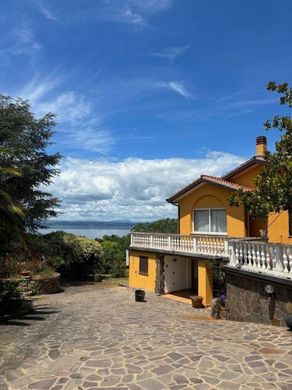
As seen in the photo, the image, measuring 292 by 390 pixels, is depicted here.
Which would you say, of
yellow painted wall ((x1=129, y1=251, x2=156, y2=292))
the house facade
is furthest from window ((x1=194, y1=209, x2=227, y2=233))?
yellow painted wall ((x1=129, y1=251, x2=156, y2=292))

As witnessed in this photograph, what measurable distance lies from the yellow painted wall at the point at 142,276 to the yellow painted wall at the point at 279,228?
8.70 meters

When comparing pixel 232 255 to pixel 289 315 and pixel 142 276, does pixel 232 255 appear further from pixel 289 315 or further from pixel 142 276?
pixel 142 276

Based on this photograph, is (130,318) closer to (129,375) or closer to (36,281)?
(129,375)

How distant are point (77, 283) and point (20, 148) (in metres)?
12.7

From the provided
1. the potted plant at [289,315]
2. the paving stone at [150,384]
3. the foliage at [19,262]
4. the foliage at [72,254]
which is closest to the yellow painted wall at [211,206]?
the potted plant at [289,315]

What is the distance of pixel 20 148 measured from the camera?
96.6 feet

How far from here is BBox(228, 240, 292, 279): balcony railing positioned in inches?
491

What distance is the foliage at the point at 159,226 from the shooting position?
41250 mm

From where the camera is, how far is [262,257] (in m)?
13.7

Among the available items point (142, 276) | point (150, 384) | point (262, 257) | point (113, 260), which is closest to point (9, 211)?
point (150, 384)

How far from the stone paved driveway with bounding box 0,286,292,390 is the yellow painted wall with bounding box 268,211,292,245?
8.50m

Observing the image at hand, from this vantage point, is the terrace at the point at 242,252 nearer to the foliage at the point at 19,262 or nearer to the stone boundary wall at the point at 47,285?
the stone boundary wall at the point at 47,285

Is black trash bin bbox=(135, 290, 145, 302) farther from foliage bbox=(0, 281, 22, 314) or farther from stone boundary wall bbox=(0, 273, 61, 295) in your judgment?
stone boundary wall bbox=(0, 273, 61, 295)

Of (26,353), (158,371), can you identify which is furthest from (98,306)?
(158,371)
